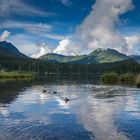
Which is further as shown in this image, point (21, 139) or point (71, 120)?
point (71, 120)

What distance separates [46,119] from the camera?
110ft

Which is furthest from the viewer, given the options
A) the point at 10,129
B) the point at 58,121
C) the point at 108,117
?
the point at 108,117

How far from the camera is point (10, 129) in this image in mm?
27562

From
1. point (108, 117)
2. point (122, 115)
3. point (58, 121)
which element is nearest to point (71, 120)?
point (58, 121)

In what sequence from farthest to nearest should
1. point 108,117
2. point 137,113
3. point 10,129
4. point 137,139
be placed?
point 137,113
point 108,117
point 10,129
point 137,139

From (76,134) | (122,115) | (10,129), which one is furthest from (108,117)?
(10,129)

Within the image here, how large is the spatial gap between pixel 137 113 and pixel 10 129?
53.4 feet

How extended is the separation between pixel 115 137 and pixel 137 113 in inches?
532

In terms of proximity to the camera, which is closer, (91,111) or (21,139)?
(21,139)

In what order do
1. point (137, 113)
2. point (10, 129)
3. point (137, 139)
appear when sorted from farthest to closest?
point (137, 113)
point (10, 129)
point (137, 139)

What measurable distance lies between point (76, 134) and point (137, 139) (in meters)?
4.96

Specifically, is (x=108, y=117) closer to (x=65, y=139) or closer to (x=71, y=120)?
(x=71, y=120)

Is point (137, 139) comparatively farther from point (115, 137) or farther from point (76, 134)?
point (76, 134)

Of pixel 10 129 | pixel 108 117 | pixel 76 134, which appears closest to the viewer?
pixel 76 134
